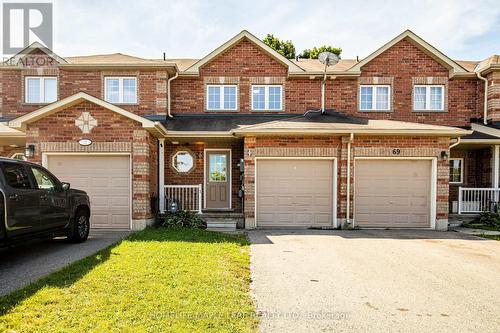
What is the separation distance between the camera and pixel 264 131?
34.0ft

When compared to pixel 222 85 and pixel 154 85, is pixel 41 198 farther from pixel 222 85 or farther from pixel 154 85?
pixel 222 85

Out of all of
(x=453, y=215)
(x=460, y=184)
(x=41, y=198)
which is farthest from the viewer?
(x=460, y=184)

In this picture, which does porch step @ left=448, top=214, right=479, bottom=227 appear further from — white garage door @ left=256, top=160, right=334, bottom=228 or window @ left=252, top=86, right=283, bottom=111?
window @ left=252, top=86, right=283, bottom=111

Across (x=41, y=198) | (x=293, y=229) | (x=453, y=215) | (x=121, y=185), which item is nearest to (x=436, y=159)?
(x=453, y=215)

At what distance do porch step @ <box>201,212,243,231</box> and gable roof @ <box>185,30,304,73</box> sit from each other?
5.80 meters

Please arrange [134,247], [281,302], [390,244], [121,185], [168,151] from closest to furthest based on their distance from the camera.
Result: [281,302] → [134,247] → [390,244] → [121,185] → [168,151]

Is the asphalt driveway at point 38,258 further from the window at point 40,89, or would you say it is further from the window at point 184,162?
the window at point 40,89

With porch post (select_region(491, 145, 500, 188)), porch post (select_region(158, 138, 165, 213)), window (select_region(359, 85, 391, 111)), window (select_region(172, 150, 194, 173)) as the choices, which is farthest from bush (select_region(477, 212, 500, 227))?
porch post (select_region(158, 138, 165, 213))

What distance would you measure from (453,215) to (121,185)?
1132cm

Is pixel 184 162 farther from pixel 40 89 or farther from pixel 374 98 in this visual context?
pixel 374 98

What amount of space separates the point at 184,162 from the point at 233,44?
5.11 metres

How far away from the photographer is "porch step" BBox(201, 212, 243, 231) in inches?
424

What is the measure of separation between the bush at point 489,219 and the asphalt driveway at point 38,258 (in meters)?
11.8

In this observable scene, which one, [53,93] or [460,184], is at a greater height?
[53,93]
